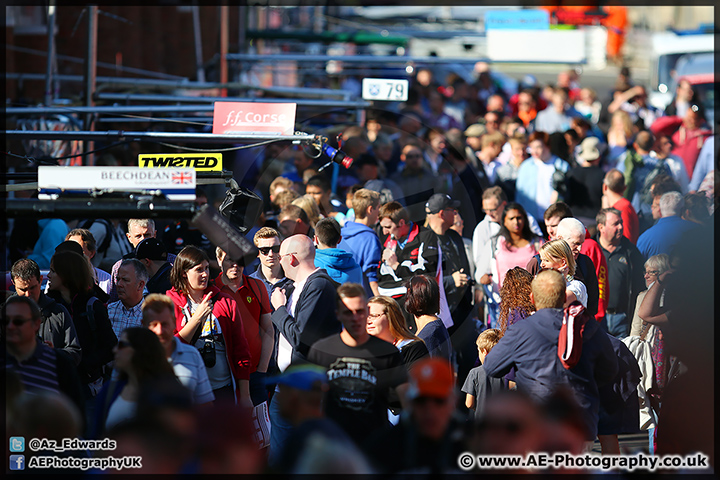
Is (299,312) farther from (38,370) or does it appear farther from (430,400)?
(430,400)

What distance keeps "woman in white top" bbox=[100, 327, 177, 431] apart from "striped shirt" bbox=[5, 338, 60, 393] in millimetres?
449

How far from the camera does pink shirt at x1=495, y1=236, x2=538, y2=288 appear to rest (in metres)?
7.29

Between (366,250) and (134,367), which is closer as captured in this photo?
(134,367)

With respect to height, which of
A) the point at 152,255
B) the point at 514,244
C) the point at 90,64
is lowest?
the point at 152,255

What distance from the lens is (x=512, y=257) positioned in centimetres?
733

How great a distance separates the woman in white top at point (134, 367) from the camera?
4.30 metres

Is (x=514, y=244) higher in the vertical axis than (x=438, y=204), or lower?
lower

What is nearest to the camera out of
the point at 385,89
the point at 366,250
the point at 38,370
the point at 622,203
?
the point at 38,370

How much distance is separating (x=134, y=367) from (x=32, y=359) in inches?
29.3

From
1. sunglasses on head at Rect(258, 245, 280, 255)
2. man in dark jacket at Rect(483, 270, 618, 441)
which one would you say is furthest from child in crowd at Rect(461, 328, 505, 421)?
sunglasses on head at Rect(258, 245, 280, 255)

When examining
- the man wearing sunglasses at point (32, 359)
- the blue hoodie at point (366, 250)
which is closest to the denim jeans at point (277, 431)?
the man wearing sunglasses at point (32, 359)

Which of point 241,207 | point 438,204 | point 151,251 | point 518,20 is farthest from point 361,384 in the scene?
point 518,20

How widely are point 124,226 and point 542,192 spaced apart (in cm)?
477

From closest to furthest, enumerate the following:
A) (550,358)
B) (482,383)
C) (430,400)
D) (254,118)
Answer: (430,400)
(550,358)
(482,383)
(254,118)
